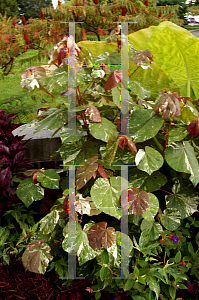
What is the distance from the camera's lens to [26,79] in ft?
3.61

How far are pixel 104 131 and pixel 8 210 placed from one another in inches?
35.1

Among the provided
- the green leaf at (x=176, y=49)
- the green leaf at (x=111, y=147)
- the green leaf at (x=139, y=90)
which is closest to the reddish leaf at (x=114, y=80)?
the green leaf at (x=139, y=90)

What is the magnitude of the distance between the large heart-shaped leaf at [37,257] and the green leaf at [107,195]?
37 cm

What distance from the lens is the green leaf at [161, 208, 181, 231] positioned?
1.20 m

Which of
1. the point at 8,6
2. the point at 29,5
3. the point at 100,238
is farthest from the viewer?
the point at 29,5

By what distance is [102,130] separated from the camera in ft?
3.65

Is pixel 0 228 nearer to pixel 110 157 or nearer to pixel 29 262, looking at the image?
pixel 29 262

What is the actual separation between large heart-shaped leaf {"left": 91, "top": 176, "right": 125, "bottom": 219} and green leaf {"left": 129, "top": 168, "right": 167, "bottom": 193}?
0.13 meters

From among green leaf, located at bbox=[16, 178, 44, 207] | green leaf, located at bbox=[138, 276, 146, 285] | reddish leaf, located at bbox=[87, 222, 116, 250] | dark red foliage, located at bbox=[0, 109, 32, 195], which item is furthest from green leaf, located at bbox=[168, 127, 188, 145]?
dark red foliage, located at bbox=[0, 109, 32, 195]

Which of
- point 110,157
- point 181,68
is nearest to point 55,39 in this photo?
point 181,68

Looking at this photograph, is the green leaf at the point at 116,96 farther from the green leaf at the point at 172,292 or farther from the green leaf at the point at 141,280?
the green leaf at the point at 172,292

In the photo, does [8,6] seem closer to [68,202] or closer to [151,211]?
[68,202]

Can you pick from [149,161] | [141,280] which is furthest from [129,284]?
[149,161]

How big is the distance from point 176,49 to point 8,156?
1.26 m
